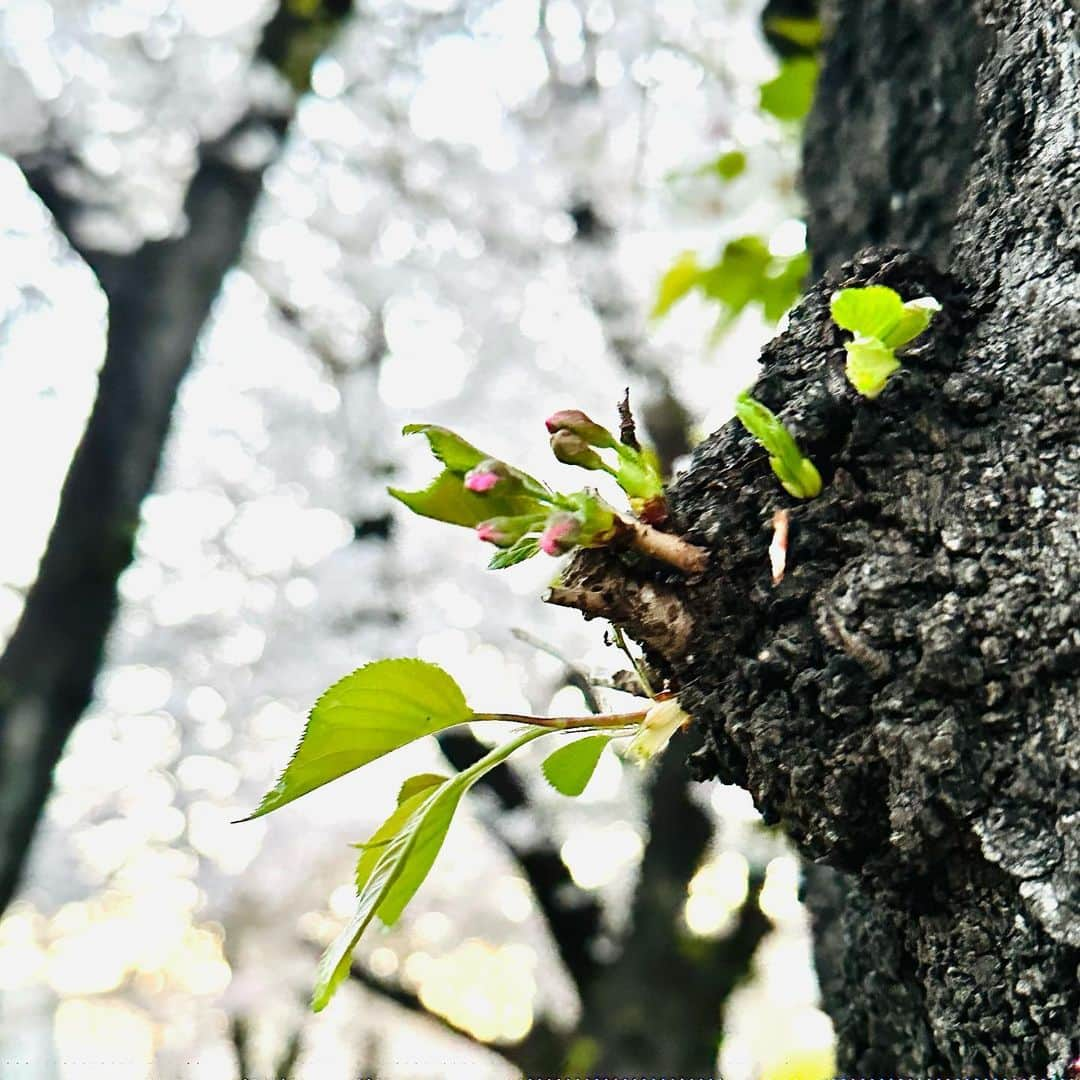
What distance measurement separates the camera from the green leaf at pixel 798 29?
2.83 ft

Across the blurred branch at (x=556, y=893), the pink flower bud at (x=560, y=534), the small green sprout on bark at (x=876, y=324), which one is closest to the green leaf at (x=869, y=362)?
the small green sprout on bark at (x=876, y=324)

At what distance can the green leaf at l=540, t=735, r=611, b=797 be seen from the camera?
35 centimetres

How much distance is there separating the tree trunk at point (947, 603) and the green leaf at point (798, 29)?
0.56 m

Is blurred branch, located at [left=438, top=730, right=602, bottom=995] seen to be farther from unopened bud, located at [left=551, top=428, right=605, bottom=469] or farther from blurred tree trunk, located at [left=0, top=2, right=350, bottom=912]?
unopened bud, located at [left=551, top=428, right=605, bottom=469]

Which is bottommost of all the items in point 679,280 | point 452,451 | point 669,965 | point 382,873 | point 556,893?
point 382,873

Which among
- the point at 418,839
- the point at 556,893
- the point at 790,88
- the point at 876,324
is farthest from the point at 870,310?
the point at 556,893

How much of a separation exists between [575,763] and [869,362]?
18 cm

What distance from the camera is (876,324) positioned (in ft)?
0.95

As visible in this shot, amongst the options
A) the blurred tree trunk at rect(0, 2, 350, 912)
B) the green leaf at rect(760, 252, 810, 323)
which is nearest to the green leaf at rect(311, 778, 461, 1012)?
the green leaf at rect(760, 252, 810, 323)

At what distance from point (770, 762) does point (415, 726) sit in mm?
116

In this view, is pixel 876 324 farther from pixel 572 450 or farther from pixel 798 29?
pixel 798 29

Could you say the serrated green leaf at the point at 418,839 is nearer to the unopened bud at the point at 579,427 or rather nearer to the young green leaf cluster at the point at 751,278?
the unopened bud at the point at 579,427

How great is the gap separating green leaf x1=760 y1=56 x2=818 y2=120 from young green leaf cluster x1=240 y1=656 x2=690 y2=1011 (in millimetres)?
740

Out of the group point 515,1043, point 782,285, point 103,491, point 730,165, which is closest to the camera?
point 782,285
